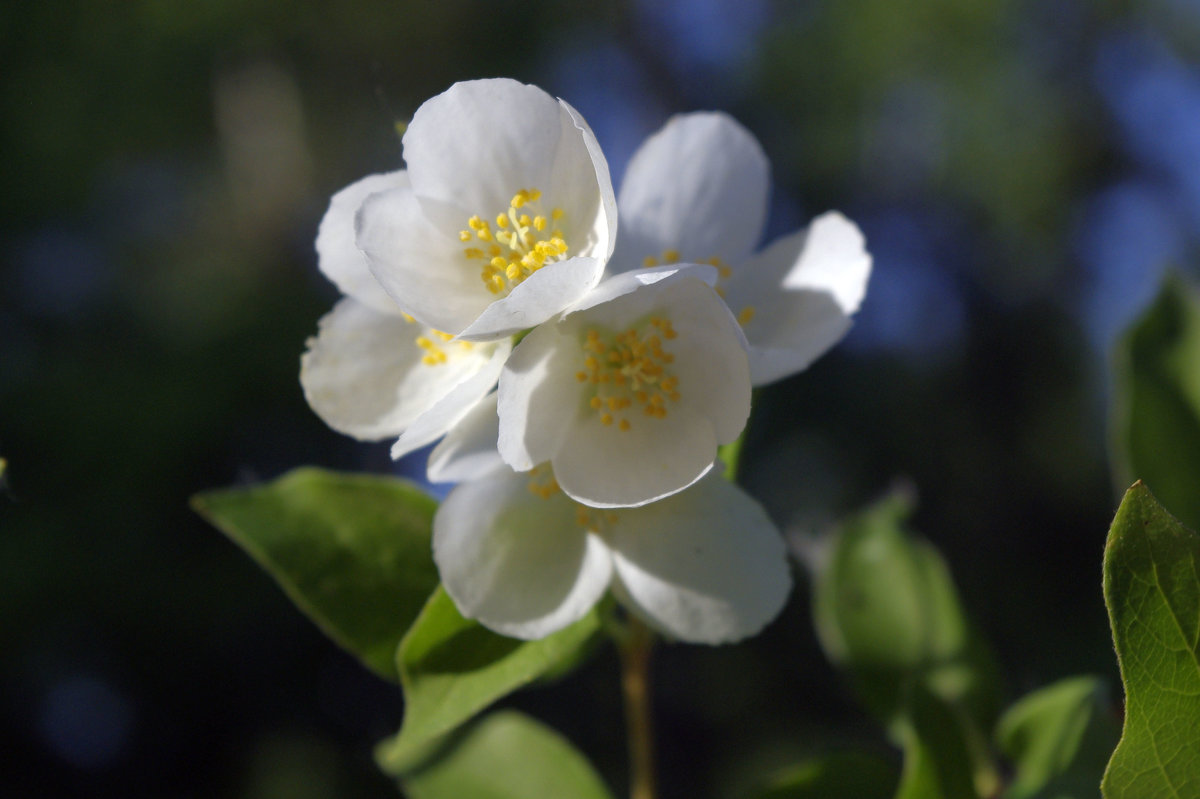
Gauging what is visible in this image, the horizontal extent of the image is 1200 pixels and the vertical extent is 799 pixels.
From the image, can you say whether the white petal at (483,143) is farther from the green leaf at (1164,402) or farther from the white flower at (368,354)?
the green leaf at (1164,402)

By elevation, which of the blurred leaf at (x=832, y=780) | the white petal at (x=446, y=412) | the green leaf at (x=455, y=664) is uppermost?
the white petal at (x=446, y=412)

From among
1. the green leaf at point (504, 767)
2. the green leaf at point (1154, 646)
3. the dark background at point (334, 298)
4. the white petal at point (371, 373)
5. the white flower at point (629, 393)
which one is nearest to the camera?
the green leaf at point (1154, 646)

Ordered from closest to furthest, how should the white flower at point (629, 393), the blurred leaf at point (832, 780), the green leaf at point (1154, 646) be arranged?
the green leaf at point (1154, 646) → the white flower at point (629, 393) → the blurred leaf at point (832, 780)

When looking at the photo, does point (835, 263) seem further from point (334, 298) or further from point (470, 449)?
point (334, 298)

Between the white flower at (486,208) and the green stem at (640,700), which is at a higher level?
the white flower at (486,208)

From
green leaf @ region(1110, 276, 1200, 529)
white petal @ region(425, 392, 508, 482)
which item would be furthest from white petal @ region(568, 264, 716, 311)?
green leaf @ region(1110, 276, 1200, 529)


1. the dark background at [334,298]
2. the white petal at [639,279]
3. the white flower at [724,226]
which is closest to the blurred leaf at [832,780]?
the white flower at [724,226]

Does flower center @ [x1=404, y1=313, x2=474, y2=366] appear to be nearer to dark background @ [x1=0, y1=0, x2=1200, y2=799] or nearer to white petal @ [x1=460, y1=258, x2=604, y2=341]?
white petal @ [x1=460, y1=258, x2=604, y2=341]

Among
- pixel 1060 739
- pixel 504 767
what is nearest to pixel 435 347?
pixel 504 767
